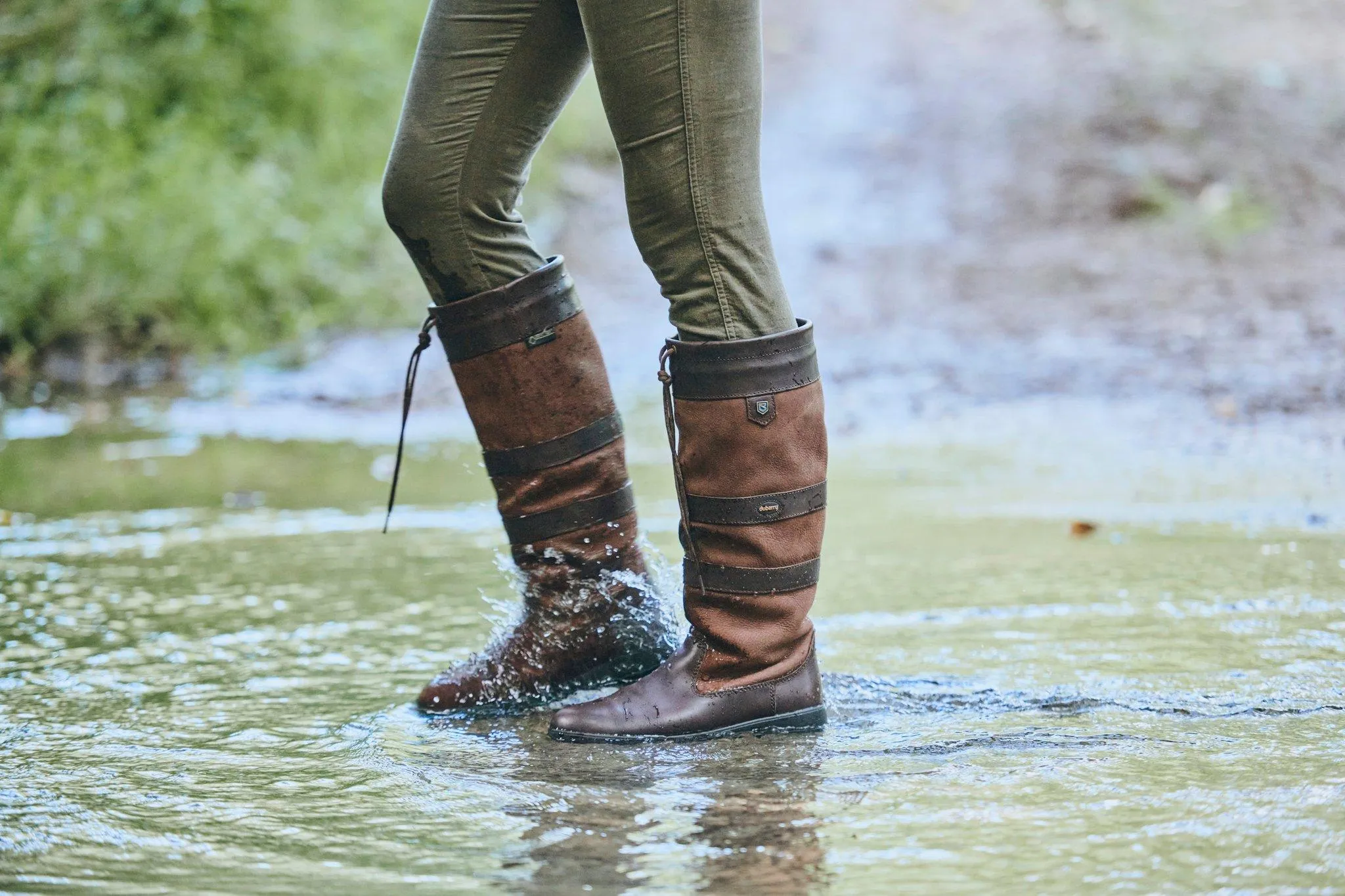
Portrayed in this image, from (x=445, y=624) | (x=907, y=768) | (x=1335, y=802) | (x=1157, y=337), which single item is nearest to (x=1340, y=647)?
(x=1335, y=802)

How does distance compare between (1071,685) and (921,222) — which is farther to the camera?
(921,222)

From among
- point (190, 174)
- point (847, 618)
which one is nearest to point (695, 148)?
point (847, 618)

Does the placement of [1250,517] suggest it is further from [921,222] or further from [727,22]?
[921,222]

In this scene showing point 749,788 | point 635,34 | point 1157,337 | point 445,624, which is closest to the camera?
point 749,788

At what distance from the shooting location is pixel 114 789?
146 centimetres

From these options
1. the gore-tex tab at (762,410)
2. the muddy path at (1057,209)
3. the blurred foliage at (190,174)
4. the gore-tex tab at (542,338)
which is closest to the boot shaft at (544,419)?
the gore-tex tab at (542,338)

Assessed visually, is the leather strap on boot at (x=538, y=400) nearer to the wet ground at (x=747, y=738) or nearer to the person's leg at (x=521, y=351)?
the person's leg at (x=521, y=351)

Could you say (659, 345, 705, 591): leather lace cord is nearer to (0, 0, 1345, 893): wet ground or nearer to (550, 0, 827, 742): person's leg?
(550, 0, 827, 742): person's leg

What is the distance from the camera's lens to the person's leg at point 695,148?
1525 millimetres

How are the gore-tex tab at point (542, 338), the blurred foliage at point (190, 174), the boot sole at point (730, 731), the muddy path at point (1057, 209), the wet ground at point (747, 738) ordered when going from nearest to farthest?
the wet ground at point (747, 738), the boot sole at point (730, 731), the gore-tex tab at point (542, 338), the muddy path at point (1057, 209), the blurred foliage at point (190, 174)

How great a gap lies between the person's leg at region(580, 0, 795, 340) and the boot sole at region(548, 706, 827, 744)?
45 centimetres

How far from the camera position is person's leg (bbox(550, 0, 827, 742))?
5.09ft

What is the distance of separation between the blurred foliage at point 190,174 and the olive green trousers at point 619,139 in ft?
12.6

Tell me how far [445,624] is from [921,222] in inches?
219
